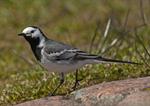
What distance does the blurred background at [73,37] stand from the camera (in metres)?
7.30

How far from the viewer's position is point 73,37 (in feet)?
38.3

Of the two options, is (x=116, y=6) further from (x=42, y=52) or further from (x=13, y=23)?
(x=42, y=52)

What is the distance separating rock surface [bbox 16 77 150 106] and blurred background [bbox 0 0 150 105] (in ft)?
2.27

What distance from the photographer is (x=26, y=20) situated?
12758 mm

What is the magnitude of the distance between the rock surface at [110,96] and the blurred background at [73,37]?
692 millimetres

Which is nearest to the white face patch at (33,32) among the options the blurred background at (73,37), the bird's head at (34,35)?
the bird's head at (34,35)

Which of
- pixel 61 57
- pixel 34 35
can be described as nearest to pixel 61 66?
pixel 61 57

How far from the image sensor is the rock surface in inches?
225

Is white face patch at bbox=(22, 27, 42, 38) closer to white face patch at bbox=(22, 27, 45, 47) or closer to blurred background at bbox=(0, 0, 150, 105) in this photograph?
white face patch at bbox=(22, 27, 45, 47)

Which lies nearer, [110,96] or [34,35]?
[110,96]

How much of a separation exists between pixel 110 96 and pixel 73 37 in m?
5.83

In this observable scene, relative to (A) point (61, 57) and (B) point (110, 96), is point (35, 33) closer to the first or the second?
(A) point (61, 57)

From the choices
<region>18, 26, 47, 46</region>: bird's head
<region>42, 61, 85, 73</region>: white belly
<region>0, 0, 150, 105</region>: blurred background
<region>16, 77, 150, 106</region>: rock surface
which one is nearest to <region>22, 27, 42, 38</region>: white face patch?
<region>18, 26, 47, 46</region>: bird's head

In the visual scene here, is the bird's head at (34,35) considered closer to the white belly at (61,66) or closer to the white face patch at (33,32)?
the white face patch at (33,32)
